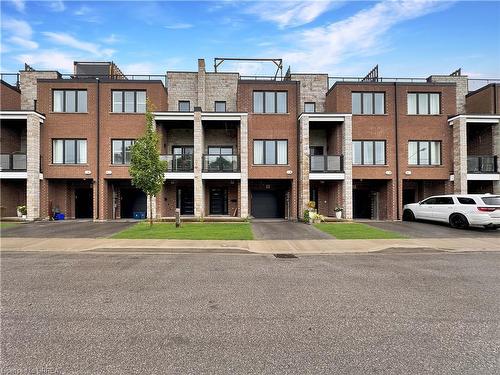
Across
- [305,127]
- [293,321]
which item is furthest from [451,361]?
[305,127]

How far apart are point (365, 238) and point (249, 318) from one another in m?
10.2

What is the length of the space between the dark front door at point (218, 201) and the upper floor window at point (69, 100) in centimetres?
1067

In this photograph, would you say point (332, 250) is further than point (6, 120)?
No

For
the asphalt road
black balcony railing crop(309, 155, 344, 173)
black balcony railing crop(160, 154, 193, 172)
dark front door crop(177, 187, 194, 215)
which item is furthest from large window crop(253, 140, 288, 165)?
the asphalt road

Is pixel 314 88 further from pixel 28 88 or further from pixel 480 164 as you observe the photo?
pixel 28 88

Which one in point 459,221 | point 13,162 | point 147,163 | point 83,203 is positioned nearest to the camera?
point 147,163

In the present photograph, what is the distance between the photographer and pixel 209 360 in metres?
3.60

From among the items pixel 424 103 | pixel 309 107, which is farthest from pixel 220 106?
pixel 424 103

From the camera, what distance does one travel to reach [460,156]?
21531 millimetres

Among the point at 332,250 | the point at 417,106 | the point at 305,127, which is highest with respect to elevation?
the point at 417,106

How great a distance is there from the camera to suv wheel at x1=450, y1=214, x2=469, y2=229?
16597 millimetres

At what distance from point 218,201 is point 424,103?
16.3m

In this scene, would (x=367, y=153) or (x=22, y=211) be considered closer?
(x=22, y=211)

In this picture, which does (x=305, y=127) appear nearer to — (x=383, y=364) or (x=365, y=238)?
(x=365, y=238)
